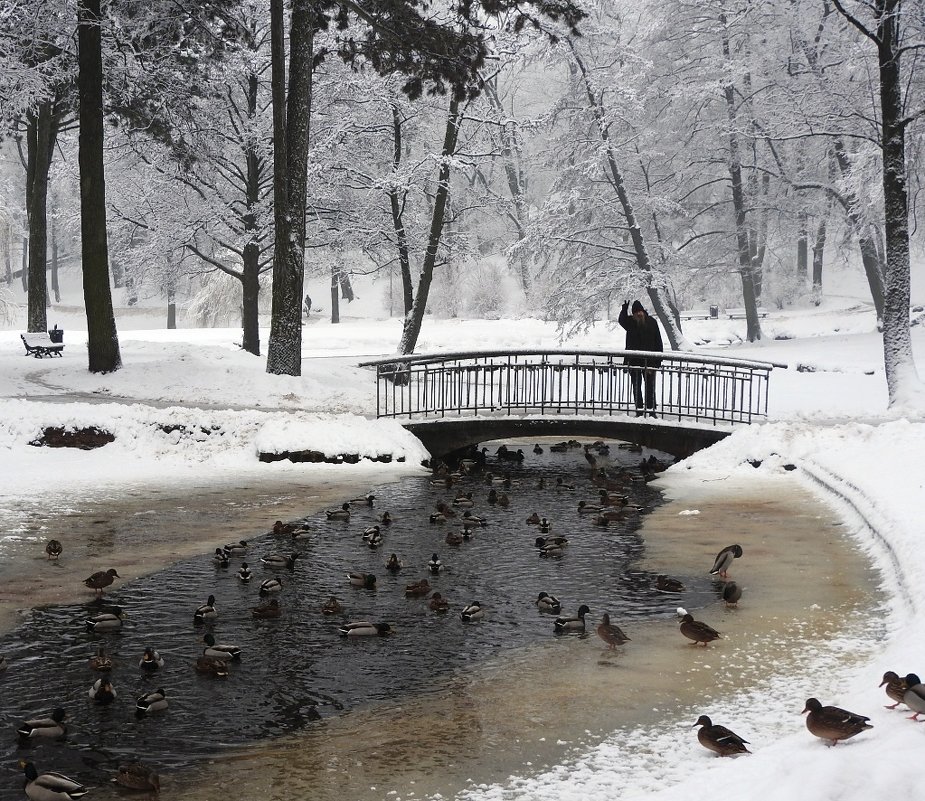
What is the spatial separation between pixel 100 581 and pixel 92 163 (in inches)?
599

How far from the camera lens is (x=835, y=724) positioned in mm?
6820

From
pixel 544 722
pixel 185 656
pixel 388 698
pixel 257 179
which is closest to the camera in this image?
pixel 544 722

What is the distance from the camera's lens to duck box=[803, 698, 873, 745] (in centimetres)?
677

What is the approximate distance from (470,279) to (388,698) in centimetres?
6401

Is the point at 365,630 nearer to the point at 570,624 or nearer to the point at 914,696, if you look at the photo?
the point at 570,624

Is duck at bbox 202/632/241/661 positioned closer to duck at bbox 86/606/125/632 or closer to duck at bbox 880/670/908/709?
duck at bbox 86/606/125/632

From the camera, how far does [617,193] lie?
3772 cm

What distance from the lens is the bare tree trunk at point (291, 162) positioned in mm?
23891

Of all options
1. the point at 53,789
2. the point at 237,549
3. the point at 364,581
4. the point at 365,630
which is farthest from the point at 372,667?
the point at 237,549

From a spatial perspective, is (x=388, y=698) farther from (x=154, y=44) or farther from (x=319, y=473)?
(x=154, y=44)

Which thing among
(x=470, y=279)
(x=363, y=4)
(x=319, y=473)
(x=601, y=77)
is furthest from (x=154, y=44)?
(x=470, y=279)

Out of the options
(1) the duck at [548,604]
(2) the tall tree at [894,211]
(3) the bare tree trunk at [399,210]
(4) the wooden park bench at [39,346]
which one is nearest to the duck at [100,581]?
(1) the duck at [548,604]

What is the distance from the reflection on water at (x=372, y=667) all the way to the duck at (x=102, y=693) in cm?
11

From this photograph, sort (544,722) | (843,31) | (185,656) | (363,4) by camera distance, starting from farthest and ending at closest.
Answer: (843,31) < (363,4) < (185,656) < (544,722)
